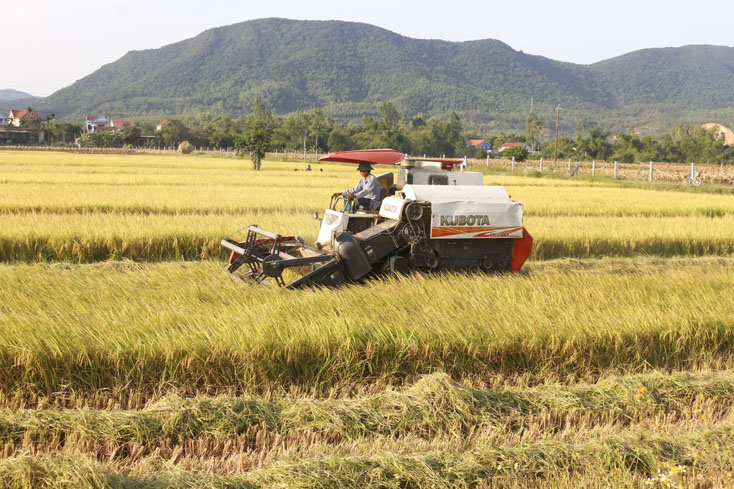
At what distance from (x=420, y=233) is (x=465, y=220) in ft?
1.83

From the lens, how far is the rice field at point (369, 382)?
364cm

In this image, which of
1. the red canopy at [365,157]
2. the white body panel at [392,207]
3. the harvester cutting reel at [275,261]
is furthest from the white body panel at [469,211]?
the harvester cutting reel at [275,261]

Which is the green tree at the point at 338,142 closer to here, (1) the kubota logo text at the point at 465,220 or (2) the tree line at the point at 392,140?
(2) the tree line at the point at 392,140

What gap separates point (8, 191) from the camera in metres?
17.4

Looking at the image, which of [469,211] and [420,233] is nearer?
[420,233]

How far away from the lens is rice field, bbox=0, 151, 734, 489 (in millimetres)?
3643

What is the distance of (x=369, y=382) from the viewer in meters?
4.91

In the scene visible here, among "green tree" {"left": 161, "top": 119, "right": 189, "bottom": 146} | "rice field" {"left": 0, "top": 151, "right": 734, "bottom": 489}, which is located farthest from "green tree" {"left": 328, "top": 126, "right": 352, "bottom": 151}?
"rice field" {"left": 0, "top": 151, "right": 734, "bottom": 489}

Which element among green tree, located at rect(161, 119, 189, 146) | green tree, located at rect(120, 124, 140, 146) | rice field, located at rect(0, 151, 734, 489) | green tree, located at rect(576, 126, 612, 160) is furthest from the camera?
green tree, located at rect(161, 119, 189, 146)

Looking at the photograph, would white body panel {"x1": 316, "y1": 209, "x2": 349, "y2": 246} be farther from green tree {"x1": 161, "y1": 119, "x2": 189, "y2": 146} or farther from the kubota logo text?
green tree {"x1": 161, "y1": 119, "x2": 189, "y2": 146}

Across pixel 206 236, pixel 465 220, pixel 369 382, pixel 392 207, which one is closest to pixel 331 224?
pixel 392 207

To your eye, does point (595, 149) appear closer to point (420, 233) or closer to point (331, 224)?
point (331, 224)

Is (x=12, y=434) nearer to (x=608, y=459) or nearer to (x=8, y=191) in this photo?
(x=608, y=459)

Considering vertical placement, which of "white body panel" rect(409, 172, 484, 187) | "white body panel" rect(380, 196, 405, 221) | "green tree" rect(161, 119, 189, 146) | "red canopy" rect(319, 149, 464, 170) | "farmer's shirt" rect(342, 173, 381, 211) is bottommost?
"white body panel" rect(380, 196, 405, 221)
